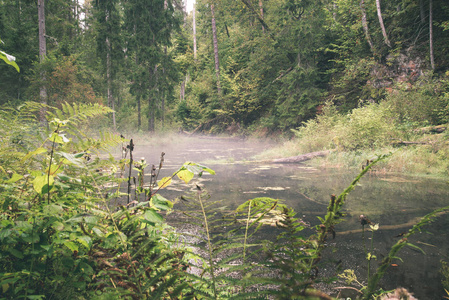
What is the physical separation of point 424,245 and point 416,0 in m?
13.8

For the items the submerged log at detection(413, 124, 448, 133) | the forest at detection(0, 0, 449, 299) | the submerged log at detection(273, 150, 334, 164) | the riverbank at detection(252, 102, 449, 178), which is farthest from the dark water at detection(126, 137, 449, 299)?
the submerged log at detection(413, 124, 448, 133)

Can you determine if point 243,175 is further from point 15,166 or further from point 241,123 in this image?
point 241,123

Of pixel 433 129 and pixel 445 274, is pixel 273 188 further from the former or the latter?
pixel 433 129

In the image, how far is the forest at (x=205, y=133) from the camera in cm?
82

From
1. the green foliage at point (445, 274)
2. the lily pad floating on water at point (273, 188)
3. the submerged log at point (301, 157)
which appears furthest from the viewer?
the submerged log at point (301, 157)

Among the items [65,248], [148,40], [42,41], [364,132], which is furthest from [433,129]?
[148,40]

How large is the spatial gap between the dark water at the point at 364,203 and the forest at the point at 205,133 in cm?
16

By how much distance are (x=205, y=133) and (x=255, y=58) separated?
30.9ft

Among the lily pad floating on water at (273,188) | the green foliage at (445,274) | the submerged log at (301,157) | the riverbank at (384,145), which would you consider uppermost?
the riverbank at (384,145)

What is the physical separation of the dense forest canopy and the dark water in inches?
206

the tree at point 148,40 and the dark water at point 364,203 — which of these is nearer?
the dark water at point 364,203

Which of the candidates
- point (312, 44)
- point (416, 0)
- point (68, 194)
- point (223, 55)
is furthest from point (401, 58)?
point (223, 55)

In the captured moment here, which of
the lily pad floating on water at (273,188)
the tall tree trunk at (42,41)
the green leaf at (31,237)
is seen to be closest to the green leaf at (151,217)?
the green leaf at (31,237)

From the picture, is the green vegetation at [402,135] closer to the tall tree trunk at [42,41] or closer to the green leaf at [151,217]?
the green leaf at [151,217]
